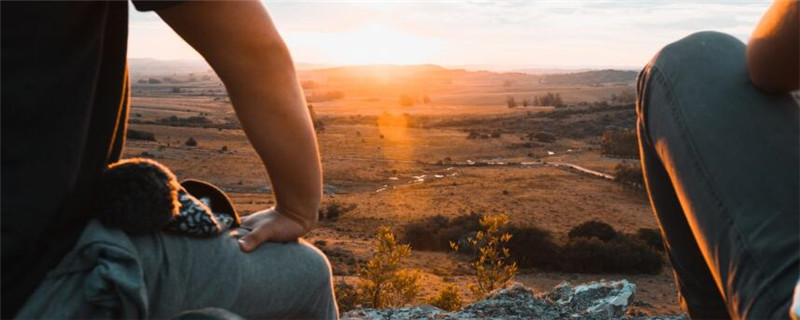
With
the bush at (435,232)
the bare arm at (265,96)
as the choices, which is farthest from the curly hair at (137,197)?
the bush at (435,232)

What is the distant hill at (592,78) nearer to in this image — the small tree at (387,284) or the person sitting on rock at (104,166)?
the small tree at (387,284)

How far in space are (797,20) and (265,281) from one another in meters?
0.97

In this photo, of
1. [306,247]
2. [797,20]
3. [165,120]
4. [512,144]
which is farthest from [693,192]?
[165,120]

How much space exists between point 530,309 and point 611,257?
12928 millimetres

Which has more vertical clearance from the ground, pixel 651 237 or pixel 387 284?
pixel 387 284

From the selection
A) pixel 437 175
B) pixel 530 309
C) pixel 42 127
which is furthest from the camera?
pixel 437 175

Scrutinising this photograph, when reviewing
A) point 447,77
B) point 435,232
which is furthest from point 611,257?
point 447,77

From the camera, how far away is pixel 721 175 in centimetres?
131

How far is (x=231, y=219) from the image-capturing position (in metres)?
1.46

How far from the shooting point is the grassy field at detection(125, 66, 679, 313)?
654 inches

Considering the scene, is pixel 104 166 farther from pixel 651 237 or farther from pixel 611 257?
pixel 651 237

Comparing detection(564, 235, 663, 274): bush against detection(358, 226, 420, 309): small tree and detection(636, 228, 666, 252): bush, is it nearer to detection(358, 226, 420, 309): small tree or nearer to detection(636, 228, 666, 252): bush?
detection(636, 228, 666, 252): bush

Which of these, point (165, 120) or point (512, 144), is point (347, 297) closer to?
point (512, 144)

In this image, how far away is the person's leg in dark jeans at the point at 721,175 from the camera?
1209mm
